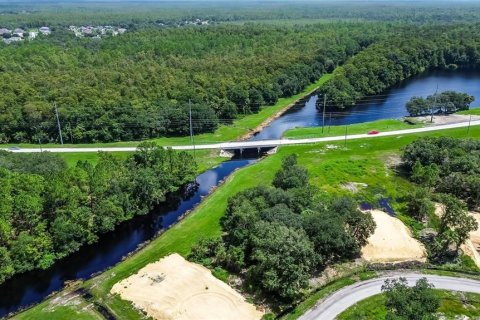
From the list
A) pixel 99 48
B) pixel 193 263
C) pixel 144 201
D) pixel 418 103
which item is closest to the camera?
pixel 193 263

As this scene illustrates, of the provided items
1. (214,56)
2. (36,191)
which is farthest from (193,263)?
(214,56)

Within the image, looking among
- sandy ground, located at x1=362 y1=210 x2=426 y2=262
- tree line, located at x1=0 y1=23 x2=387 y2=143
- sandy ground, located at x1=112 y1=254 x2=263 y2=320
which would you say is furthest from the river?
sandy ground, located at x1=362 y1=210 x2=426 y2=262

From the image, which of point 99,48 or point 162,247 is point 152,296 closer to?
point 162,247

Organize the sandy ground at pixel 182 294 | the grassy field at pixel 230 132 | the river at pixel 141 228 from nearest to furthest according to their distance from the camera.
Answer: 1. the sandy ground at pixel 182 294
2. the river at pixel 141 228
3. the grassy field at pixel 230 132

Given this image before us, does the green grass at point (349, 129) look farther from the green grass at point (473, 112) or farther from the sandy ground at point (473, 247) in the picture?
the sandy ground at point (473, 247)

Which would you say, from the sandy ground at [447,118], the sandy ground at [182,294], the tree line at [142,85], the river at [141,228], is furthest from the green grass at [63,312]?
the sandy ground at [447,118]

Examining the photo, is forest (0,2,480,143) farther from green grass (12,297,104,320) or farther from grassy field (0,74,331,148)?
green grass (12,297,104,320)
